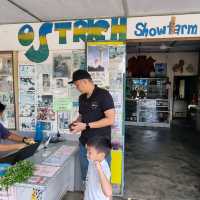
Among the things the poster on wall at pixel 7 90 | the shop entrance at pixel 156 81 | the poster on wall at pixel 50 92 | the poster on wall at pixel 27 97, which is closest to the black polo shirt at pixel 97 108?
the poster on wall at pixel 50 92

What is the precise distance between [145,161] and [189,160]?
960mm

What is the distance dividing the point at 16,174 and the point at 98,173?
68cm

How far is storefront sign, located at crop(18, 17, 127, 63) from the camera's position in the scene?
3.14 metres

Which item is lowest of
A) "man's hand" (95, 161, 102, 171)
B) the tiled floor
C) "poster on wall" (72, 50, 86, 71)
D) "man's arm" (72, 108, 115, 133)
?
the tiled floor

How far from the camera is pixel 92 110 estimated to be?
2.68m

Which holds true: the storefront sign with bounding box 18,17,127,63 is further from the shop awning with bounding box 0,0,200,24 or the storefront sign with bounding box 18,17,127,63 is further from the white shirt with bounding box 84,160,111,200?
the white shirt with bounding box 84,160,111,200

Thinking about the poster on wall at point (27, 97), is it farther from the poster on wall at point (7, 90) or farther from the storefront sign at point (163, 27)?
the storefront sign at point (163, 27)

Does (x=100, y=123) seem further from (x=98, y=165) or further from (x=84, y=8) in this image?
(x=84, y=8)

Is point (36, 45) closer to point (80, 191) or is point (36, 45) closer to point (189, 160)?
point (80, 191)

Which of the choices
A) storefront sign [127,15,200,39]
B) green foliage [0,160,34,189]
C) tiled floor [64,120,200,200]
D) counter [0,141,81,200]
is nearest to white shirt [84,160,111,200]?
counter [0,141,81,200]

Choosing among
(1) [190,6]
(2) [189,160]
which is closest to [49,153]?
(1) [190,6]

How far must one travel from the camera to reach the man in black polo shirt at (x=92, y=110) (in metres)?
2.56

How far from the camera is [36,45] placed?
3396mm

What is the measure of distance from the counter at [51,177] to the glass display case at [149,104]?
595cm
